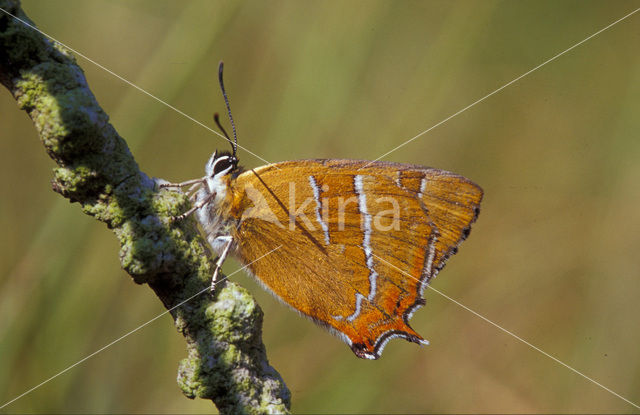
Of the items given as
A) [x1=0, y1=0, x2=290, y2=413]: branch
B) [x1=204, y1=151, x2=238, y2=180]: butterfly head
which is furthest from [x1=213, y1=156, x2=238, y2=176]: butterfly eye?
[x1=0, y1=0, x2=290, y2=413]: branch

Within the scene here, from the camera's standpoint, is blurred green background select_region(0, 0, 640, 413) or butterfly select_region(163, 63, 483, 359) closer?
butterfly select_region(163, 63, 483, 359)

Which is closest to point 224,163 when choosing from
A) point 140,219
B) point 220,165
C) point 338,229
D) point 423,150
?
point 220,165

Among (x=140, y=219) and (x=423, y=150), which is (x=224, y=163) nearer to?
(x=140, y=219)

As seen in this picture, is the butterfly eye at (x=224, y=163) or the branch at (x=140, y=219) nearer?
the branch at (x=140, y=219)

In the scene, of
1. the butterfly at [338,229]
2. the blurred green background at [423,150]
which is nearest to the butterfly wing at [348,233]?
the butterfly at [338,229]

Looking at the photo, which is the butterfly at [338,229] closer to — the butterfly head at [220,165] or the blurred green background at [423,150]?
the butterfly head at [220,165]

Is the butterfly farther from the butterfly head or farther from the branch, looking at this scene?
the branch
